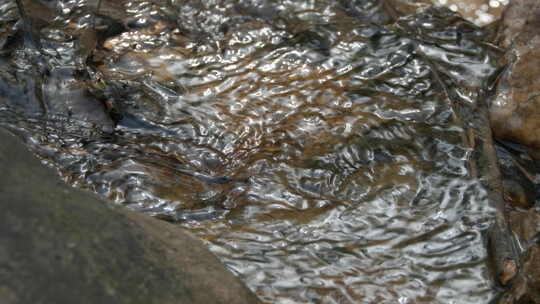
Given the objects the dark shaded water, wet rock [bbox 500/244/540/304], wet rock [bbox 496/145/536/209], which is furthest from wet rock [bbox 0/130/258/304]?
wet rock [bbox 496/145/536/209]

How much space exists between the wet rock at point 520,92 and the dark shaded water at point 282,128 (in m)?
0.12

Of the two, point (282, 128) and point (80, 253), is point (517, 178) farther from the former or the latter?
point (80, 253)

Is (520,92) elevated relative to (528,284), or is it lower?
elevated

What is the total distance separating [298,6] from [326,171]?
1.61m

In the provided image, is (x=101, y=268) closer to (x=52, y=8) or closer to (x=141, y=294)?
(x=141, y=294)

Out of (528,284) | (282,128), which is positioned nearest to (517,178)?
(528,284)

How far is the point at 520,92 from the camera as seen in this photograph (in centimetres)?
378

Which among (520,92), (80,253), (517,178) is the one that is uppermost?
(80,253)

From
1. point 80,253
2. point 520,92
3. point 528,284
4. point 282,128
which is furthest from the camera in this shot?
point 520,92

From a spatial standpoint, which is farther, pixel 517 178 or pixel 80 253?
pixel 517 178

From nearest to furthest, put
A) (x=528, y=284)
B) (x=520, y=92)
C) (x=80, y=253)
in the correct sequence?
(x=80, y=253) < (x=528, y=284) < (x=520, y=92)

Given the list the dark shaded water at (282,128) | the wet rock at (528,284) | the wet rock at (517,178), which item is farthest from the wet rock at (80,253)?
the wet rock at (517,178)

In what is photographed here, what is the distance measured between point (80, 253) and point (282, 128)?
6.05ft

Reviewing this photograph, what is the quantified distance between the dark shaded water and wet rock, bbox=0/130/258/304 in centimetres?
62
